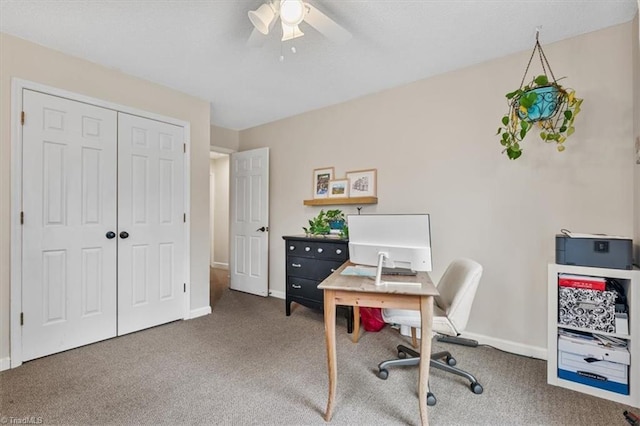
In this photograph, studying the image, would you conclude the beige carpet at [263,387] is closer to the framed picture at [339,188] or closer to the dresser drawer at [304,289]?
the dresser drawer at [304,289]

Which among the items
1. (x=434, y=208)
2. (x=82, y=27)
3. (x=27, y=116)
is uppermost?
(x=82, y=27)

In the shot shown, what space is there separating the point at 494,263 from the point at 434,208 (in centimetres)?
68

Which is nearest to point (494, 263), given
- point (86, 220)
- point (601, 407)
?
point (601, 407)

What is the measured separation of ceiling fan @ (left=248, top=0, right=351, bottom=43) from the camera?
1.62m

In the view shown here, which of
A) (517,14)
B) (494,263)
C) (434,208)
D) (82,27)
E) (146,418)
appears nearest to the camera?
(146,418)

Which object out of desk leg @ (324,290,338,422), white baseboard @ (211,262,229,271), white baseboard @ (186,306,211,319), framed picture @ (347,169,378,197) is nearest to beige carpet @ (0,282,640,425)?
desk leg @ (324,290,338,422)

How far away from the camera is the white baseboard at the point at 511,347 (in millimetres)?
2319

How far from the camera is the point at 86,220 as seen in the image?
257cm

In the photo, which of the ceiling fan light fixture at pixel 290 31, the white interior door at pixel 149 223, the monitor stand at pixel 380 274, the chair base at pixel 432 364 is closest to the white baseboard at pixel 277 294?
the white interior door at pixel 149 223

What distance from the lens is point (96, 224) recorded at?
2.62 metres

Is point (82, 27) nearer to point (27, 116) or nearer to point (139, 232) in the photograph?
point (27, 116)

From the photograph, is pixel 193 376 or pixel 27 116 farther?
pixel 27 116

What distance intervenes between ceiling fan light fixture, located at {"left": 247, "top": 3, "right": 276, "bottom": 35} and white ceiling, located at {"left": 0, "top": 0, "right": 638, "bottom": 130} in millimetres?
270

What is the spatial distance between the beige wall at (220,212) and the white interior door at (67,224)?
3419 millimetres
